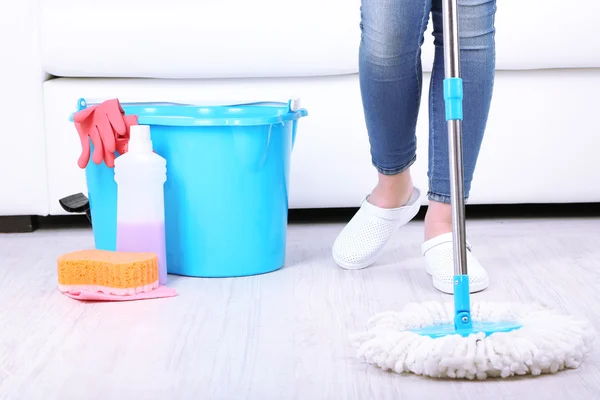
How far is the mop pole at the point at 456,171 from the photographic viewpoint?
40.2 inches

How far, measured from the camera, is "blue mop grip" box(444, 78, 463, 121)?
1.04 metres

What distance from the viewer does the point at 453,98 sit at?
105 centimetres

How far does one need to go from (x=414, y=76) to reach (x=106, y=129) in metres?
0.50

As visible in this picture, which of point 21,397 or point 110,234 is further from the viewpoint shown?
point 110,234

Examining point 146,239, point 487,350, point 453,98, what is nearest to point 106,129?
point 146,239

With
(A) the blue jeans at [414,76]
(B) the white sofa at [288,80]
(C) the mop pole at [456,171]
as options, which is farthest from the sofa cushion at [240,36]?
(C) the mop pole at [456,171]

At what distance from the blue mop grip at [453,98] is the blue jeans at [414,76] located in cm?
35

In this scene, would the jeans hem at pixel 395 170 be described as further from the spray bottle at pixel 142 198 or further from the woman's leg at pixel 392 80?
the spray bottle at pixel 142 198

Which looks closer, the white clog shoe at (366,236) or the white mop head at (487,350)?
the white mop head at (487,350)

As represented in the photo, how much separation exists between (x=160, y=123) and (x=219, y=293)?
0.97 ft

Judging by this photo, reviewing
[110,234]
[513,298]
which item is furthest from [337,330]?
[110,234]

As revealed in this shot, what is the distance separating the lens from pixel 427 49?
6.10 ft

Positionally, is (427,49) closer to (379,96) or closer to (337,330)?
(379,96)

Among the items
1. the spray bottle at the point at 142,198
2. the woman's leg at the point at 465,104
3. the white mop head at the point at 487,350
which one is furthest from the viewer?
the spray bottle at the point at 142,198
